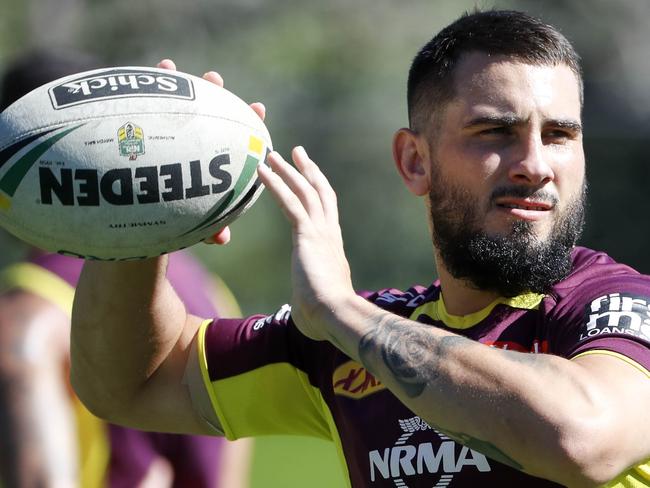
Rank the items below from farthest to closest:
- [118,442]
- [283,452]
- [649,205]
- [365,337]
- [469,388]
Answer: [649,205], [283,452], [118,442], [365,337], [469,388]

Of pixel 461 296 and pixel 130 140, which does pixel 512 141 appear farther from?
pixel 130 140

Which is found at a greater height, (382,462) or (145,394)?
(145,394)

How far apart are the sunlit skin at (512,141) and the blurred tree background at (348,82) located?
8362 mm

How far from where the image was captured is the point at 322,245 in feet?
10.7

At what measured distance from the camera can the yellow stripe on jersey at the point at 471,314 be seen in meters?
3.59

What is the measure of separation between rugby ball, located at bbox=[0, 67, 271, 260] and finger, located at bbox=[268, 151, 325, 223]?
24 centimetres

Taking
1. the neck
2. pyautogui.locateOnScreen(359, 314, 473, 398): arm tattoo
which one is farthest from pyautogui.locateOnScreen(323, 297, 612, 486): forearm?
the neck

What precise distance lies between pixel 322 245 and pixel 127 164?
616 mm

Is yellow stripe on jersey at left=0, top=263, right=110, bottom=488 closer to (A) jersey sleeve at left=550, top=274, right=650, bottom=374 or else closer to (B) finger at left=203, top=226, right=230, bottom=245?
(B) finger at left=203, top=226, right=230, bottom=245

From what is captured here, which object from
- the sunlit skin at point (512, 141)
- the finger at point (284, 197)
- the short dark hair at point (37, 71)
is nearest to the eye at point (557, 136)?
the sunlit skin at point (512, 141)

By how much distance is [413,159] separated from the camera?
13.2ft

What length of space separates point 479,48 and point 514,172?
452 millimetres

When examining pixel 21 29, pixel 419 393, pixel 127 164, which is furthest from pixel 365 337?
pixel 21 29

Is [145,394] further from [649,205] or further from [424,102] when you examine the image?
[649,205]
